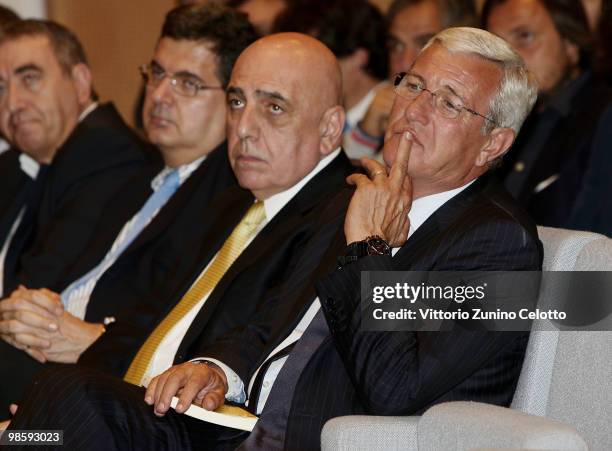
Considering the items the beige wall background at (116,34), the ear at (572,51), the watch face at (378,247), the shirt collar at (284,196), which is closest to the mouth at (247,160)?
the shirt collar at (284,196)

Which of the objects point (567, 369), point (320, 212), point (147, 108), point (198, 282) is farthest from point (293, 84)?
point (567, 369)

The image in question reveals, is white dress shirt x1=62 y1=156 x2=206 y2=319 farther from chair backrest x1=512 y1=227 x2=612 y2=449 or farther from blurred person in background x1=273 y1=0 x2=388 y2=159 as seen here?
chair backrest x1=512 y1=227 x2=612 y2=449

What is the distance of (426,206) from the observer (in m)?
2.67

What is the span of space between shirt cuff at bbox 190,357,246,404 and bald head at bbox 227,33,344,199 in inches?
25.7

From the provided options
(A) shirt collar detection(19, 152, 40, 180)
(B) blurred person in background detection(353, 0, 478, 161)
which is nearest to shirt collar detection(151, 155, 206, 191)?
(A) shirt collar detection(19, 152, 40, 180)

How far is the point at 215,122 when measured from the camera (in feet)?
12.2

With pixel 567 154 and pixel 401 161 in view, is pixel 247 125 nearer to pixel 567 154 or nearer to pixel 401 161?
pixel 401 161

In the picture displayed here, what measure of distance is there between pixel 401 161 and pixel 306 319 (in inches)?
18.1

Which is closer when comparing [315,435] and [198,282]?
[315,435]

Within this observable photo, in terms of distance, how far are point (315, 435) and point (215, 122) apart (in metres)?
1.66

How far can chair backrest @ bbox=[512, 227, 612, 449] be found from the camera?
7.36 ft

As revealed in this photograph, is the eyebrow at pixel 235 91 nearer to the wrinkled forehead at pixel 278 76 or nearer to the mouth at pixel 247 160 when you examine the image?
the wrinkled forehead at pixel 278 76

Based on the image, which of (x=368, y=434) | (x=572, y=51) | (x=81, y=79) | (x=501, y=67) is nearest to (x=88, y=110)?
(x=81, y=79)

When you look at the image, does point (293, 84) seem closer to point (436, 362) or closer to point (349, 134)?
point (436, 362)
